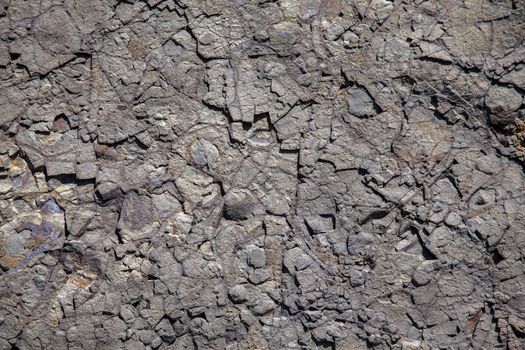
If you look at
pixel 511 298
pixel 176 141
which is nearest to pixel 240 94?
pixel 176 141

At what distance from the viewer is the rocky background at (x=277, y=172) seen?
192 centimetres

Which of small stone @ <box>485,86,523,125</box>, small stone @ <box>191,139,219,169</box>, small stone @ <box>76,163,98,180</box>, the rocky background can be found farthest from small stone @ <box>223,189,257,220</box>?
small stone @ <box>485,86,523,125</box>

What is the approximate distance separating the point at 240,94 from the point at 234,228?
1.28 ft

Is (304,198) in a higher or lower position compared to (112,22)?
lower

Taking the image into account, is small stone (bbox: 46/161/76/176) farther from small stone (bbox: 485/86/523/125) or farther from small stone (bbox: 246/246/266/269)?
small stone (bbox: 485/86/523/125)

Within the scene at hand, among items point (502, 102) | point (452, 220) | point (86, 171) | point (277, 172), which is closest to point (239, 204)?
point (277, 172)

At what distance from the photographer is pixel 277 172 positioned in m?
1.96

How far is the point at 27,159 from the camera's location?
191 centimetres

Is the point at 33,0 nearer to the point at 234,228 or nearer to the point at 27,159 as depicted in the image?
the point at 27,159

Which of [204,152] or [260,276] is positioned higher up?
[204,152]

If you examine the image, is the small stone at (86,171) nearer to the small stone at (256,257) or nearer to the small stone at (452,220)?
the small stone at (256,257)

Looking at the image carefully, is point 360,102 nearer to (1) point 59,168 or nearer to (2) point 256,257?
(2) point 256,257

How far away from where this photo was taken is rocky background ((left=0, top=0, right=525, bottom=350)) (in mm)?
1923

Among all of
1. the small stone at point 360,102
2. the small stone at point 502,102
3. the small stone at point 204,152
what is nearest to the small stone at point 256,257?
the small stone at point 204,152
